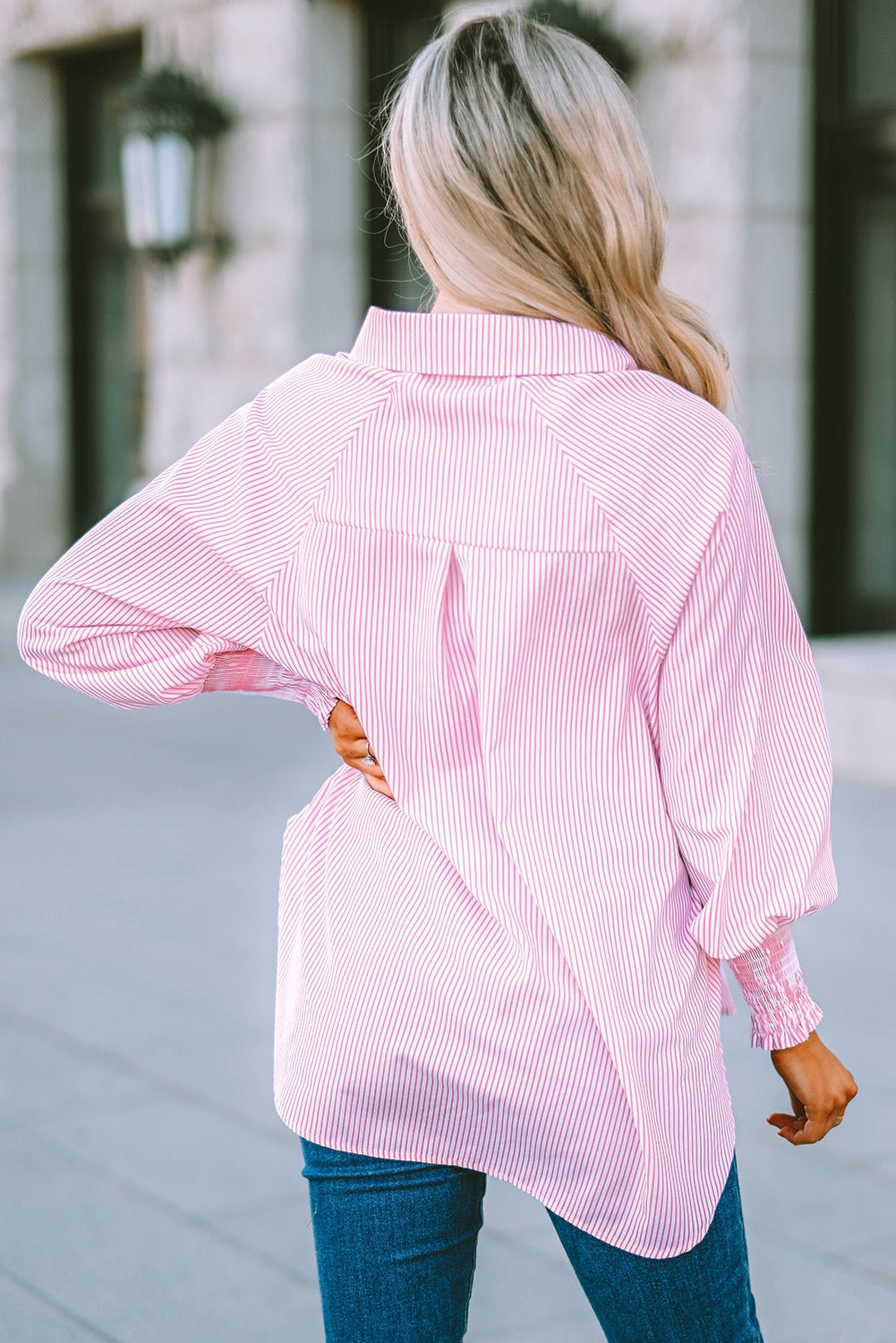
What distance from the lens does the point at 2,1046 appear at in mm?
3975

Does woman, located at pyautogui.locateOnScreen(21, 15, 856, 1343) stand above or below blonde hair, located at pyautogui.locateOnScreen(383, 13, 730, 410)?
below

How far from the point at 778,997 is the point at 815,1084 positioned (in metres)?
0.09

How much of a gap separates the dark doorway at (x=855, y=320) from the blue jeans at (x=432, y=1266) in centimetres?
718

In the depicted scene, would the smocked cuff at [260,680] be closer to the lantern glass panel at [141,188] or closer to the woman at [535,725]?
the woman at [535,725]

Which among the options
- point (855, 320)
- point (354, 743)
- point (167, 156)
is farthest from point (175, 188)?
point (354, 743)

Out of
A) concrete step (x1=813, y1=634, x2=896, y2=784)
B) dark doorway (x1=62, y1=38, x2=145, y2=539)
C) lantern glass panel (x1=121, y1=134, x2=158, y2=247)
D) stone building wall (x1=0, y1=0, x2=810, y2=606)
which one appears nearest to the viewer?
concrete step (x1=813, y1=634, x2=896, y2=784)

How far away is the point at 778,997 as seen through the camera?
1514 mm

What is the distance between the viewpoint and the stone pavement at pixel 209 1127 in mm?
2756

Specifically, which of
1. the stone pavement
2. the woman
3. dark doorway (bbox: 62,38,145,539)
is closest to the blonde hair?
the woman

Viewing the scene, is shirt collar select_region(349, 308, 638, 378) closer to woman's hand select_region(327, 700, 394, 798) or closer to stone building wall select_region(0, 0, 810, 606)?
woman's hand select_region(327, 700, 394, 798)

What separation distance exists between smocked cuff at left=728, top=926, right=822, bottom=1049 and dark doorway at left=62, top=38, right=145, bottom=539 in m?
11.4

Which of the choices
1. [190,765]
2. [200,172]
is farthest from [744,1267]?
[200,172]

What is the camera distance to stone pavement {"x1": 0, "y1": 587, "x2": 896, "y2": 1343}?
108 inches

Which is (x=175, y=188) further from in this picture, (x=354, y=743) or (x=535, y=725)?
(x=535, y=725)
